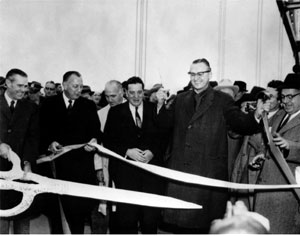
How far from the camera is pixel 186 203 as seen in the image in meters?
3.80

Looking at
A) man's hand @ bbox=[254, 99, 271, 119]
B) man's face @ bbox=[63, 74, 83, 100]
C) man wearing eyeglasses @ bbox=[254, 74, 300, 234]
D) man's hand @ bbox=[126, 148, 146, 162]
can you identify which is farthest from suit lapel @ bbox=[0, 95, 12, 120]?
man wearing eyeglasses @ bbox=[254, 74, 300, 234]

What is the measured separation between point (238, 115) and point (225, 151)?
38 cm

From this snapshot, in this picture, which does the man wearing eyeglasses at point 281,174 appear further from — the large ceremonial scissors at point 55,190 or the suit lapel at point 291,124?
the large ceremonial scissors at point 55,190

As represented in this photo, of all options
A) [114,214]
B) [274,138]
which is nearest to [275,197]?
[274,138]

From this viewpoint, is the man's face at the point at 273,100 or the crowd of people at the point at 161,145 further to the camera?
the man's face at the point at 273,100

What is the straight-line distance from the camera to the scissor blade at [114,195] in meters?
3.14

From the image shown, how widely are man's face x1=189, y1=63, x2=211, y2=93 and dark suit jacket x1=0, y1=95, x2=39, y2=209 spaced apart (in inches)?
60.1

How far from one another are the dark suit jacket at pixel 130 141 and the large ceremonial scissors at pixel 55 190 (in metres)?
0.69

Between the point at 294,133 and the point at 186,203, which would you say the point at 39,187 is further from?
the point at 294,133

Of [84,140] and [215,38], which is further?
[215,38]

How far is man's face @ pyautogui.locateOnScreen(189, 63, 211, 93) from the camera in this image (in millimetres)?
3912

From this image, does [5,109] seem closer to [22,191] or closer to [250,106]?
[22,191]

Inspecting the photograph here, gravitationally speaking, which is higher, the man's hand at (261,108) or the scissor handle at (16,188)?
the man's hand at (261,108)

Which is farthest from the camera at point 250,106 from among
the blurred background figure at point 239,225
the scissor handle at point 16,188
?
the blurred background figure at point 239,225
